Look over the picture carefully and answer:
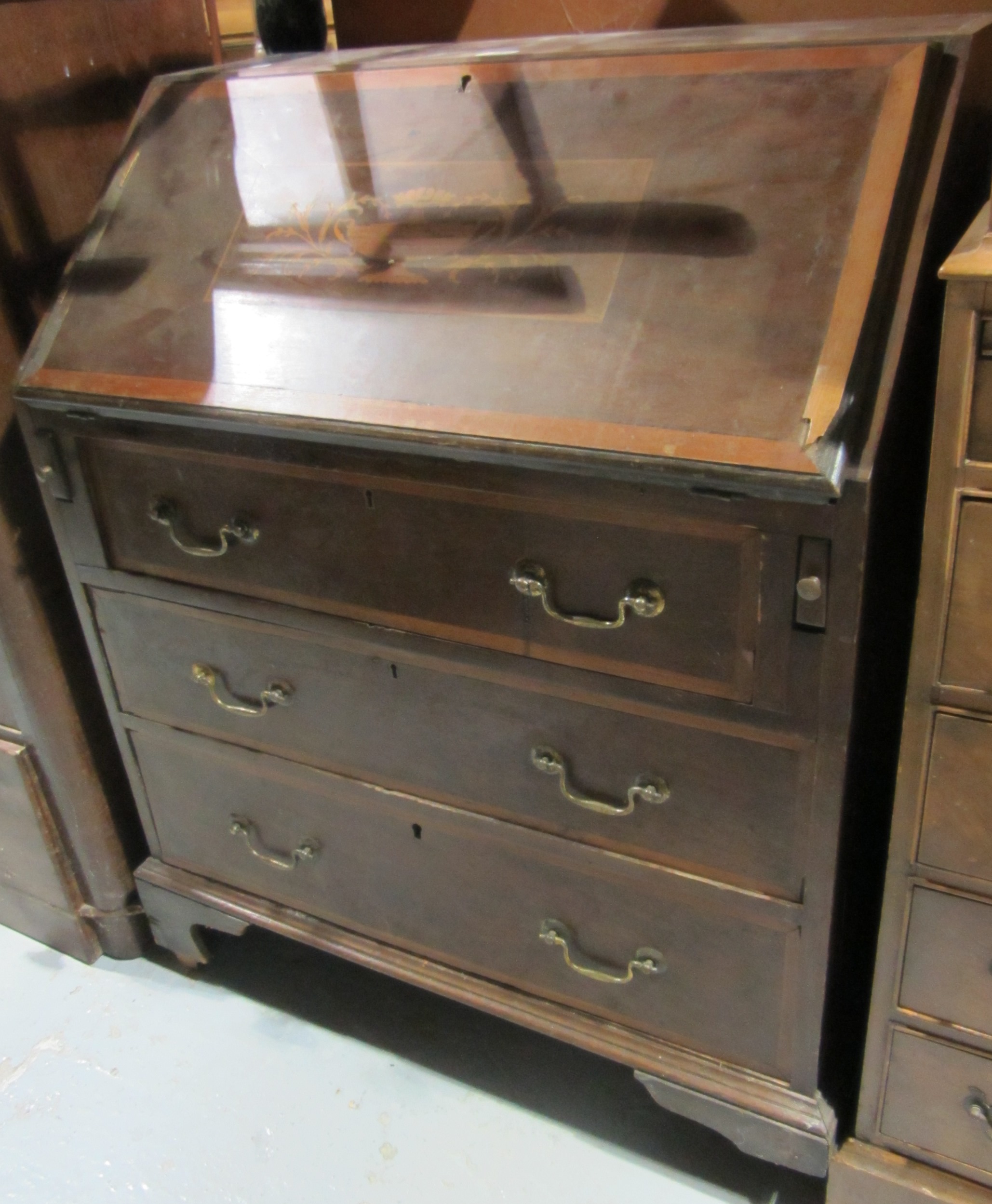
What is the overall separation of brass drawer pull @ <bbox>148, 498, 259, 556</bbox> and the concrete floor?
2.32 feet

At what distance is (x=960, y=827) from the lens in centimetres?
85

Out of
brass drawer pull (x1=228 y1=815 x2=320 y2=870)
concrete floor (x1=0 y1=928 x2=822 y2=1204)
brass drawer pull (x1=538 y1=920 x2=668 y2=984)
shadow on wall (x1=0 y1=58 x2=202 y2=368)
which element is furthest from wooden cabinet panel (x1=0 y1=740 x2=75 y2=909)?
brass drawer pull (x1=538 y1=920 x2=668 y2=984)

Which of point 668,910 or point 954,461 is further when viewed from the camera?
point 668,910

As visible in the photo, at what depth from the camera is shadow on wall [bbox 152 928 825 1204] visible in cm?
119

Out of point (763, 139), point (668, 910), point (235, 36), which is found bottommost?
point (668, 910)

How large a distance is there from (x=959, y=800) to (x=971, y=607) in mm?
177

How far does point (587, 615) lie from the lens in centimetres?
90

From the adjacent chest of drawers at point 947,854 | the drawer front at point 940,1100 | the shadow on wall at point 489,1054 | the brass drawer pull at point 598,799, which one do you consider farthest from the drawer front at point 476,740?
the shadow on wall at point 489,1054

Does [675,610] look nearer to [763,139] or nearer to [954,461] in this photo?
[954,461]

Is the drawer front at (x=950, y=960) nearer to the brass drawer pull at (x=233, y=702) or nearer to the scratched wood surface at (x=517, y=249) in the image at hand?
the scratched wood surface at (x=517, y=249)

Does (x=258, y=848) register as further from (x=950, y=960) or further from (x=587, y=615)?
(x=950, y=960)

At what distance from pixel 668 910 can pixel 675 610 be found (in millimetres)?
343

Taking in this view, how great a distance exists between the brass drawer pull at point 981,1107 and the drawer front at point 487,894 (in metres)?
0.17

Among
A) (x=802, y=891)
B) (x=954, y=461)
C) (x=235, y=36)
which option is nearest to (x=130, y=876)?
(x=802, y=891)
